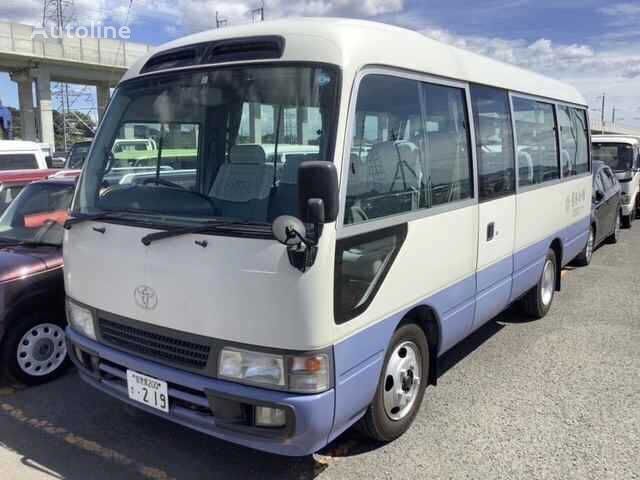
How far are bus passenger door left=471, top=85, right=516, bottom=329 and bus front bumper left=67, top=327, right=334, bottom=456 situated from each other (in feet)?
6.80

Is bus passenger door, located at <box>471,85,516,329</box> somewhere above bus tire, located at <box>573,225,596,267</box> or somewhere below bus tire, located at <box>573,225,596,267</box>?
above

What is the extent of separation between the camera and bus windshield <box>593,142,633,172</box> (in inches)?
506

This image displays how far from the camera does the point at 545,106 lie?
5836 mm

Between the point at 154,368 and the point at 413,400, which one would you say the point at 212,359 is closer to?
the point at 154,368

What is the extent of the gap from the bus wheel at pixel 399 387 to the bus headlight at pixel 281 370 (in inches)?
27.7

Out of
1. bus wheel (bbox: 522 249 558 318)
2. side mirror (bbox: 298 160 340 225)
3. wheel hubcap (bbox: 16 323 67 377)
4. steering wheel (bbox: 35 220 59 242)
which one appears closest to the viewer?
side mirror (bbox: 298 160 340 225)

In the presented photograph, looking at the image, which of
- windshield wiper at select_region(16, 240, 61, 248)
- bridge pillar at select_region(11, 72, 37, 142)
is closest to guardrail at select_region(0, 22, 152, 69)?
bridge pillar at select_region(11, 72, 37, 142)

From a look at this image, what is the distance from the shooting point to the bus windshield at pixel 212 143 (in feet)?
9.36

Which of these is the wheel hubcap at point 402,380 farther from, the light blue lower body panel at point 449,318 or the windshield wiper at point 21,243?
the windshield wiper at point 21,243

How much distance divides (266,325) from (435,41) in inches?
92.9

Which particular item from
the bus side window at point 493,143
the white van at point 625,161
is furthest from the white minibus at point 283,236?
the white van at point 625,161

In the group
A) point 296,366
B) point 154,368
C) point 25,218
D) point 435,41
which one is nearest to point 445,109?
point 435,41

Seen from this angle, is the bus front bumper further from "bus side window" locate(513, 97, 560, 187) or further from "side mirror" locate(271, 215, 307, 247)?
"bus side window" locate(513, 97, 560, 187)

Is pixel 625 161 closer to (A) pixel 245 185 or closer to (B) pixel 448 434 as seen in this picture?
(B) pixel 448 434
